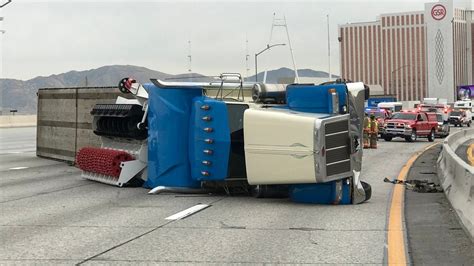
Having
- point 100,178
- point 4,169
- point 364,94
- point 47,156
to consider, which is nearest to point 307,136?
point 364,94

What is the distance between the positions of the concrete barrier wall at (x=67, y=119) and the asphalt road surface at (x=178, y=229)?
5084mm

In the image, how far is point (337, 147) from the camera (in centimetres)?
964

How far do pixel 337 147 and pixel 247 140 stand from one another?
58.6 inches

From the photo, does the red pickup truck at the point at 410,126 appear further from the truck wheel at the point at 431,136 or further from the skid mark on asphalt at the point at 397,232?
the skid mark on asphalt at the point at 397,232

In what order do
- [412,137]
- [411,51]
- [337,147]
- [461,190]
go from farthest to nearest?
[411,51], [412,137], [337,147], [461,190]

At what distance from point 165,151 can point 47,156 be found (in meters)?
10.00

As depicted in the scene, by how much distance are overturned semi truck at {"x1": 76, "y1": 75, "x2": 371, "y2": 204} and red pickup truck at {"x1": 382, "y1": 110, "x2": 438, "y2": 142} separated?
2595 cm

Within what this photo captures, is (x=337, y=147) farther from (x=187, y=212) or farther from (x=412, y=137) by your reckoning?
(x=412, y=137)

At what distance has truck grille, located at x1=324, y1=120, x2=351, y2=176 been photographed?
947 centimetres

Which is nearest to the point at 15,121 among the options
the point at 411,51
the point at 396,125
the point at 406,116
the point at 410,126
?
the point at 396,125

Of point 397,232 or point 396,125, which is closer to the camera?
point 397,232

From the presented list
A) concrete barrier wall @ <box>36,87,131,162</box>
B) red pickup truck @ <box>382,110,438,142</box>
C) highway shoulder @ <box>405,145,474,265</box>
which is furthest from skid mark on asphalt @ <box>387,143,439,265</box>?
red pickup truck @ <box>382,110,438,142</box>

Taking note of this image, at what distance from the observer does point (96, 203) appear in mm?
10297

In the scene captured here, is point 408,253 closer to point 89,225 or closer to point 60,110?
point 89,225
